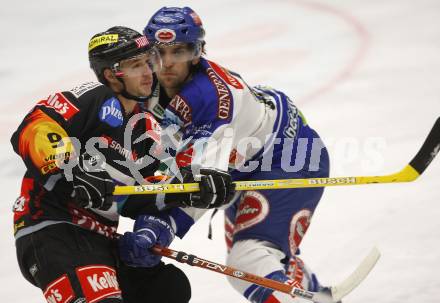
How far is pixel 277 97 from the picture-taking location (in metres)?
4.23

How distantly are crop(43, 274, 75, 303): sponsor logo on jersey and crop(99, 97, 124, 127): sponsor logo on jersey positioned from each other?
0.63 m

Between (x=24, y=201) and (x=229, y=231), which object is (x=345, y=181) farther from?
(x=24, y=201)

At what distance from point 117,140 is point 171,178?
35 centimetres

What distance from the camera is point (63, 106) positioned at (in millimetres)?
3137

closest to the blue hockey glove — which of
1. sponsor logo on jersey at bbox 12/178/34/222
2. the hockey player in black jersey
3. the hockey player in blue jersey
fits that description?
the hockey player in black jersey

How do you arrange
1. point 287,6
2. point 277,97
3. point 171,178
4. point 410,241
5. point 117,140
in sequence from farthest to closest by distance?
1. point 287,6
2. point 410,241
3. point 277,97
4. point 171,178
5. point 117,140

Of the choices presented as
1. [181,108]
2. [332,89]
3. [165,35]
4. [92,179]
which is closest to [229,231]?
[181,108]

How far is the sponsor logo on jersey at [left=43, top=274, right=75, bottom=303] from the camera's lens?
3.07 m

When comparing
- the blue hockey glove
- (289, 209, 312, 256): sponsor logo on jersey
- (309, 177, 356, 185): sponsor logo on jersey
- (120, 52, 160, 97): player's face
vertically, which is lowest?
(289, 209, 312, 256): sponsor logo on jersey

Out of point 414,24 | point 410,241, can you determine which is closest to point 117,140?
point 410,241

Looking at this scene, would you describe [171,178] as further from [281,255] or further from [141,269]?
[281,255]

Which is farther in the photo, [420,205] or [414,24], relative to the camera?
[414,24]

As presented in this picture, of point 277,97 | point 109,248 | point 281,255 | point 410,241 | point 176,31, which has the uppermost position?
point 176,31

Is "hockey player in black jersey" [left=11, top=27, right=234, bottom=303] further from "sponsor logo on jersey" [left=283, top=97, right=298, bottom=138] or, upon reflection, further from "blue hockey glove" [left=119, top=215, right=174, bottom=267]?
"sponsor logo on jersey" [left=283, top=97, right=298, bottom=138]
